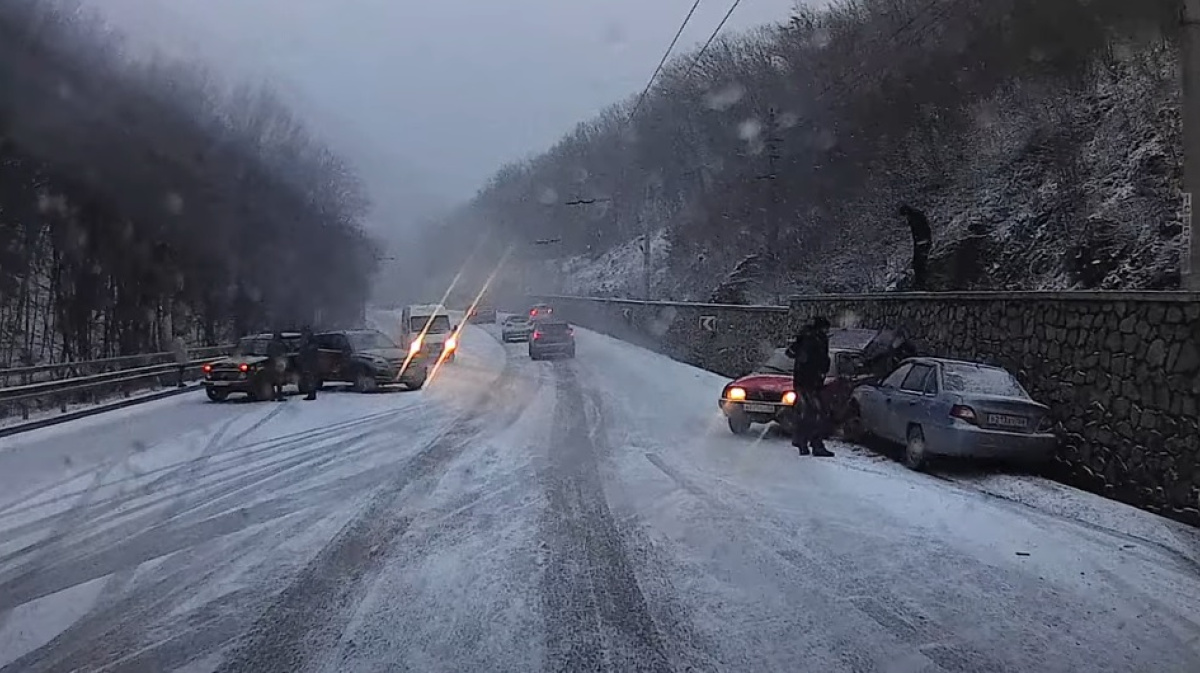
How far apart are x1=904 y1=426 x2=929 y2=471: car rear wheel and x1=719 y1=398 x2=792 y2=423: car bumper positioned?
2.98 m

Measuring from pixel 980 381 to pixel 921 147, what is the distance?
100ft

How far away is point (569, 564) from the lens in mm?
7996

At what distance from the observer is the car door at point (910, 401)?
13.4m

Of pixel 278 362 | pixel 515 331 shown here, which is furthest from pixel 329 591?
pixel 515 331

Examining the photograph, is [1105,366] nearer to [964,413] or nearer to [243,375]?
[964,413]

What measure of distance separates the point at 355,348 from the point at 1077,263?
1795 centimetres

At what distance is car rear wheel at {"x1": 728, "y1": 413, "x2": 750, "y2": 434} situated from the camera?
55.2ft

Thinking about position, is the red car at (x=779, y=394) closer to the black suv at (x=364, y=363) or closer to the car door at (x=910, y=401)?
the car door at (x=910, y=401)

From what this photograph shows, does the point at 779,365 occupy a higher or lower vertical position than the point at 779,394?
higher

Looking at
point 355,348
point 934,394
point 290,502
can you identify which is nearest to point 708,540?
point 290,502

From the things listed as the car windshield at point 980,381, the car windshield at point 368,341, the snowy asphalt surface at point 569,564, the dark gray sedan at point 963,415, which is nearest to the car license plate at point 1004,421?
the dark gray sedan at point 963,415

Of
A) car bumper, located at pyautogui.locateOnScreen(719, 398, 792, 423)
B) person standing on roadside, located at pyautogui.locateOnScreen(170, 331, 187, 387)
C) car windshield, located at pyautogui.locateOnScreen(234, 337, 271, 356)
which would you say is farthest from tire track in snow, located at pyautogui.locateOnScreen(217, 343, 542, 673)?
person standing on roadside, located at pyautogui.locateOnScreen(170, 331, 187, 387)

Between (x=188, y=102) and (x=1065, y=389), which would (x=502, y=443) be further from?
(x=188, y=102)

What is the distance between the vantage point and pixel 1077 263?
26234 millimetres
